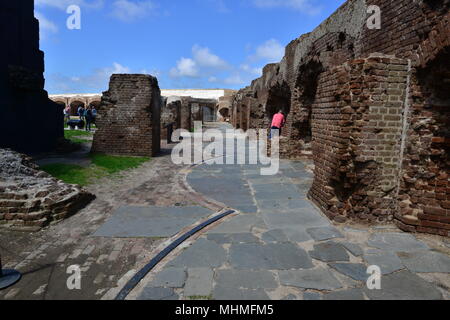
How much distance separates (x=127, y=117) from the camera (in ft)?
36.0

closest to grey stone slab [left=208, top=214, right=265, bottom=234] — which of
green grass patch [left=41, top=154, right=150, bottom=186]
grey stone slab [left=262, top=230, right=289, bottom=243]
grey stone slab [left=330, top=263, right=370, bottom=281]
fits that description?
grey stone slab [left=262, top=230, right=289, bottom=243]

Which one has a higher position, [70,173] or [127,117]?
[127,117]

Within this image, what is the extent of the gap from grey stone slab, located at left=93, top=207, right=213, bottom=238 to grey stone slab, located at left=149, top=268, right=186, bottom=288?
1014 millimetres

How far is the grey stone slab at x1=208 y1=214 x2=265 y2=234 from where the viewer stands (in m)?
4.41

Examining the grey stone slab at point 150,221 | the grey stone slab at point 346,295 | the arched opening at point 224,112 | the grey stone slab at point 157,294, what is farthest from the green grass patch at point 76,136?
the arched opening at point 224,112

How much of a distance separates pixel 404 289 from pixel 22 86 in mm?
11331

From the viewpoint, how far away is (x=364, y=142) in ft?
14.4

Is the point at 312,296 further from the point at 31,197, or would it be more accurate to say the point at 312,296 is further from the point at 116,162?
the point at 116,162

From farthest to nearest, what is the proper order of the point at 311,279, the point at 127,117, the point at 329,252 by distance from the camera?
the point at 127,117 < the point at 329,252 < the point at 311,279

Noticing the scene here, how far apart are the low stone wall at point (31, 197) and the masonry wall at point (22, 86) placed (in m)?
5.00

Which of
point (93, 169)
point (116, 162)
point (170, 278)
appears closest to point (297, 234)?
point (170, 278)

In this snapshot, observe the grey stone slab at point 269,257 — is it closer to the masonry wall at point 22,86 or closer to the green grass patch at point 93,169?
the green grass patch at point 93,169

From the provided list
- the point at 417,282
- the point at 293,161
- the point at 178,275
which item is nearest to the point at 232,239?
the point at 178,275
